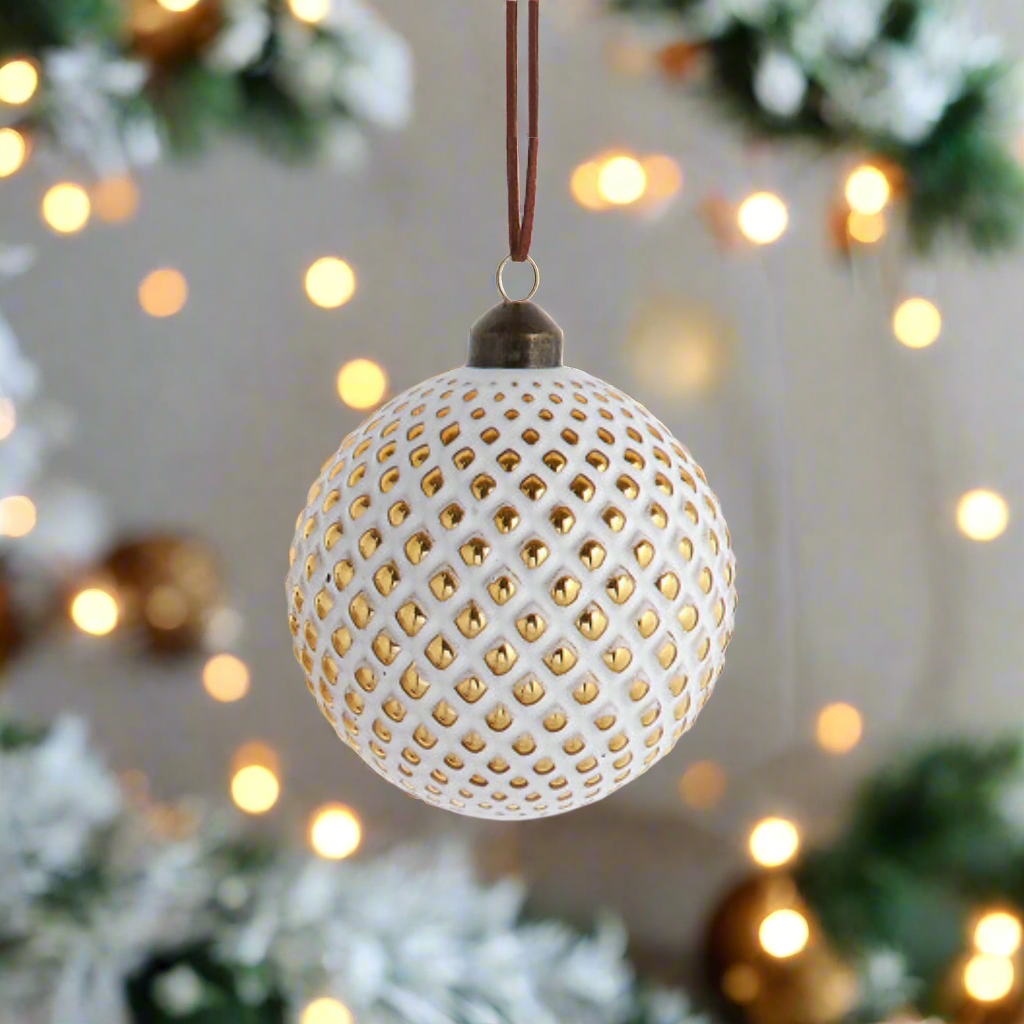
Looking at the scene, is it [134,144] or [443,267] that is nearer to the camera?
[134,144]

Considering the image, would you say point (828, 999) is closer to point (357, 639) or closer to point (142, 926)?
point (142, 926)

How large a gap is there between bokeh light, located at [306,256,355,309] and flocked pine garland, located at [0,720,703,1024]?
1.41ft

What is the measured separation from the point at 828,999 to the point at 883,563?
0.39 m

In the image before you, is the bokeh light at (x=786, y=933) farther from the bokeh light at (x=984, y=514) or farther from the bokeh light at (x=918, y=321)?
the bokeh light at (x=918, y=321)

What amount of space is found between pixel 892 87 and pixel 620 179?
0.82 feet

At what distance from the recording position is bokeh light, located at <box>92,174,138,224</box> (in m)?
1.04

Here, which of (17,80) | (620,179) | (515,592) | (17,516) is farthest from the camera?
(620,179)

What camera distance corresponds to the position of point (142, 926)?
2.56 feet

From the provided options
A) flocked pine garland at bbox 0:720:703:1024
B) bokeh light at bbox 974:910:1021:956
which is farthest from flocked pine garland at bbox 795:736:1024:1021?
flocked pine garland at bbox 0:720:703:1024

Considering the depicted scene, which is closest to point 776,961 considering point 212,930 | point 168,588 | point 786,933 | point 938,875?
point 786,933

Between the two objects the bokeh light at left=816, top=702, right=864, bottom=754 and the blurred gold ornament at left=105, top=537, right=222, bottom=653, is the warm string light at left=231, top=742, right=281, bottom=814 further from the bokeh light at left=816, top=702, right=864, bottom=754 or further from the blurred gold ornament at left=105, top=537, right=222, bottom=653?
the bokeh light at left=816, top=702, right=864, bottom=754

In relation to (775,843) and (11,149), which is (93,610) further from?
(775,843)

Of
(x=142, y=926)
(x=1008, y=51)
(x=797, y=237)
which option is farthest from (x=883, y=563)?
(x=142, y=926)

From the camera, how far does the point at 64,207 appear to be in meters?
0.97
